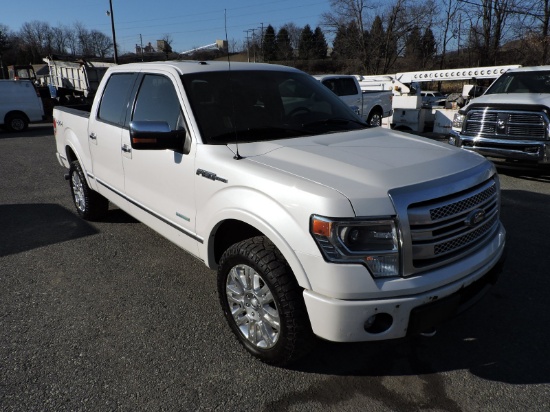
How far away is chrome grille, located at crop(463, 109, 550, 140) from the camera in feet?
23.0

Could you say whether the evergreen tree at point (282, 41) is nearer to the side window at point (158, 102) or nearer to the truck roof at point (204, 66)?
the truck roof at point (204, 66)

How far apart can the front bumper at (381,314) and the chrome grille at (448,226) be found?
0.19m

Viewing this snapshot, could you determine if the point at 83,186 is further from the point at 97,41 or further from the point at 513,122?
the point at 97,41

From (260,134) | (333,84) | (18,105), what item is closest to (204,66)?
(260,134)

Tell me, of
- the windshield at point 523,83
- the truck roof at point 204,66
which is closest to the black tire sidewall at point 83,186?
the truck roof at point 204,66

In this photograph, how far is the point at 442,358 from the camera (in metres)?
2.80

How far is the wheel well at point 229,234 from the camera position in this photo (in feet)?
9.63

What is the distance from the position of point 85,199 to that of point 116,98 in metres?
1.59

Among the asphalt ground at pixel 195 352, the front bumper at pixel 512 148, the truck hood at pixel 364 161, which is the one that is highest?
the truck hood at pixel 364 161

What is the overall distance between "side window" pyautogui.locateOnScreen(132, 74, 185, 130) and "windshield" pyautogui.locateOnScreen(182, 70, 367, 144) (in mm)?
165

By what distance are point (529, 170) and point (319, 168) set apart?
755cm

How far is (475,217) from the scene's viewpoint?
255 cm

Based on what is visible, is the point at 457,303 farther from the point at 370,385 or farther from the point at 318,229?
the point at 318,229

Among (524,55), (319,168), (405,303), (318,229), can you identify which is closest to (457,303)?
(405,303)
